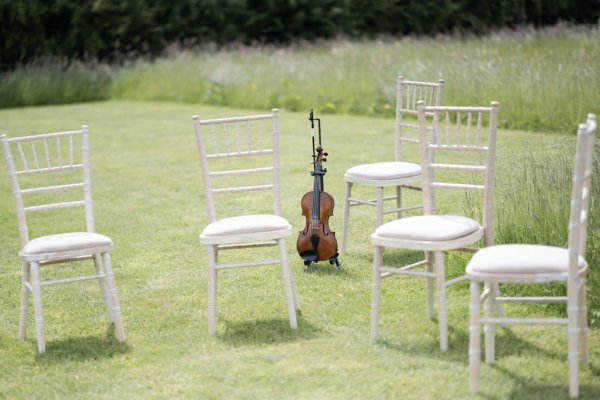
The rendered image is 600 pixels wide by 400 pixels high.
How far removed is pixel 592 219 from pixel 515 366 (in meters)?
1.17

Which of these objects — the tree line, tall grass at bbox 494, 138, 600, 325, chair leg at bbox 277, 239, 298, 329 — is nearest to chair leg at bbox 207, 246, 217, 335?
chair leg at bbox 277, 239, 298, 329

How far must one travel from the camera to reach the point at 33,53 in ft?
78.7

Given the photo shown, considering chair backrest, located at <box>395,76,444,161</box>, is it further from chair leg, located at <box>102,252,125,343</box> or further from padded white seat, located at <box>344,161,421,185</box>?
chair leg, located at <box>102,252,125,343</box>

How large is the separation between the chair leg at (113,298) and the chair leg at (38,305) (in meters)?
0.32

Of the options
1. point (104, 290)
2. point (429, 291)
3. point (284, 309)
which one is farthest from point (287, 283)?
point (104, 290)

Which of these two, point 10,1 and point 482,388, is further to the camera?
point 10,1

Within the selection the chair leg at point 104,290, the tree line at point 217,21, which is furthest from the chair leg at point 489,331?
the tree line at point 217,21

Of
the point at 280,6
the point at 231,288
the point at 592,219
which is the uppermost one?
the point at 280,6

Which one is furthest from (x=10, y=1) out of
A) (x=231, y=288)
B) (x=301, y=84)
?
(x=231, y=288)

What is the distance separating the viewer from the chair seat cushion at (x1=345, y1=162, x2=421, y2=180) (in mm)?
5660

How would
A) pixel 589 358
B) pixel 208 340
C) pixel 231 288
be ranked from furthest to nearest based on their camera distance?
pixel 231 288
pixel 208 340
pixel 589 358

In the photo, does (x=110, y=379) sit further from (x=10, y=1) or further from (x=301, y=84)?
(x=10, y=1)

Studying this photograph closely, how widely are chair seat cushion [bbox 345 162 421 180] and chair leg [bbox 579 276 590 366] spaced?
2.04m

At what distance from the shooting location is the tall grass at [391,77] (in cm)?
1061
